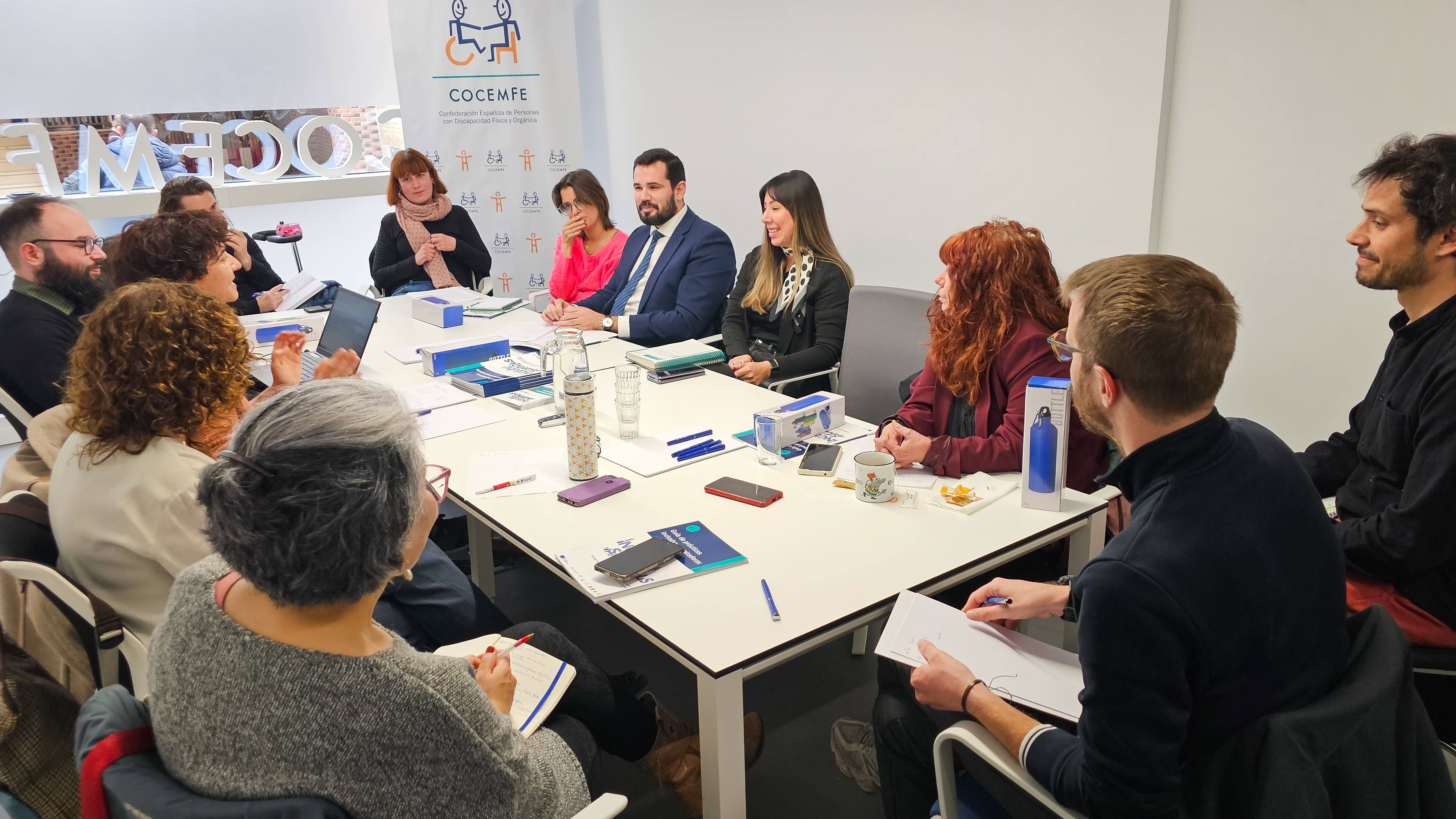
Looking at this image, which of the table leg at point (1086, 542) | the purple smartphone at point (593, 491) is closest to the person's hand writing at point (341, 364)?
the purple smartphone at point (593, 491)

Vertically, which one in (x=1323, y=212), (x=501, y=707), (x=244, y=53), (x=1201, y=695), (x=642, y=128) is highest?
→ (x=244, y=53)

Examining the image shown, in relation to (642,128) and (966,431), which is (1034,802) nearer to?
(966,431)

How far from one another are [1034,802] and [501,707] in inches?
32.8

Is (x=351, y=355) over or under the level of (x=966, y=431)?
over

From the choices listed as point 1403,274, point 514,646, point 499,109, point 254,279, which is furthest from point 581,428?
point 499,109

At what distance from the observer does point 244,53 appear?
562 cm

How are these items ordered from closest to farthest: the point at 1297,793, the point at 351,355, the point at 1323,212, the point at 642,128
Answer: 1. the point at 1297,793
2. the point at 351,355
3. the point at 1323,212
4. the point at 642,128

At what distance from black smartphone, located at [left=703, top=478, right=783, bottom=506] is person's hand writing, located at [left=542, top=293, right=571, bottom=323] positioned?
1.95 m

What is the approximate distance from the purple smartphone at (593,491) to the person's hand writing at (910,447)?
65 centimetres

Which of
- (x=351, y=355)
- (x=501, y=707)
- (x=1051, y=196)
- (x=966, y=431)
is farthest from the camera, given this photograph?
(x=1051, y=196)

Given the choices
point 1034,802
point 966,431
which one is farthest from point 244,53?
point 1034,802

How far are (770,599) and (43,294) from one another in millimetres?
2630

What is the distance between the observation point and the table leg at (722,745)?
1541 mm

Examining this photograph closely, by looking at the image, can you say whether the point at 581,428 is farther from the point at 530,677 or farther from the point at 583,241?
the point at 583,241
